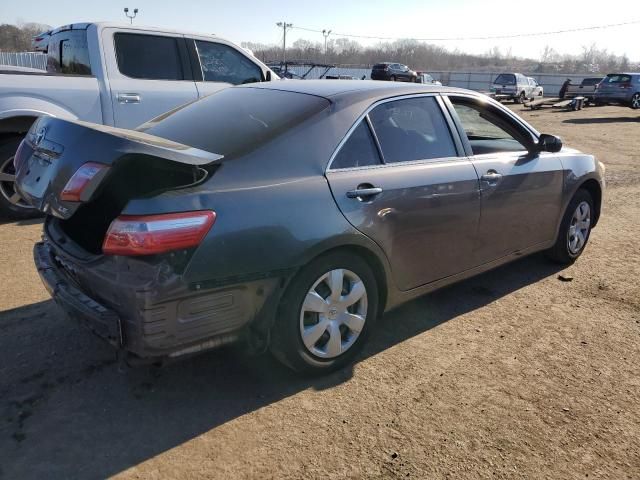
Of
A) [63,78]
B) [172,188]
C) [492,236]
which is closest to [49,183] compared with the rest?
[172,188]

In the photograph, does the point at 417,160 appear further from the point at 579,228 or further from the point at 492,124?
the point at 579,228

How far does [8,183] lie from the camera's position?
5668mm

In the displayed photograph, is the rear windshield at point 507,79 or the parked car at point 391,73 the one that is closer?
the rear windshield at point 507,79

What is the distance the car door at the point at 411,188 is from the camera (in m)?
3.04

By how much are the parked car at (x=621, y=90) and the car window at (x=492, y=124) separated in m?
23.0

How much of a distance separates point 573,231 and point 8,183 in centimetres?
582

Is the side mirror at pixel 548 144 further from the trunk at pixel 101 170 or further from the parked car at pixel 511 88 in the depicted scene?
the parked car at pixel 511 88

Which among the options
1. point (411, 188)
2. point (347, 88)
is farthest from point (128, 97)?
point (411, 188)

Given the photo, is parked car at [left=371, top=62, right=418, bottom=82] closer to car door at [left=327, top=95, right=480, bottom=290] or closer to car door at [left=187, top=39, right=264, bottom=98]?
car door at [left=187, top=39, right=264, bottom=98]

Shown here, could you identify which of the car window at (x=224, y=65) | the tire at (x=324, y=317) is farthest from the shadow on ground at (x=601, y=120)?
the tire at (x=324, y=317)

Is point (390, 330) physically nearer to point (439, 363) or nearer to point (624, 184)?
point (439, 363)

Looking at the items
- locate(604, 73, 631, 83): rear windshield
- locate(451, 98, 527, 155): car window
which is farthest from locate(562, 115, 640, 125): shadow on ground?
locate(451, 98, 527, 155): car window

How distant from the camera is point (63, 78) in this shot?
552cm

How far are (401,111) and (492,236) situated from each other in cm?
122
